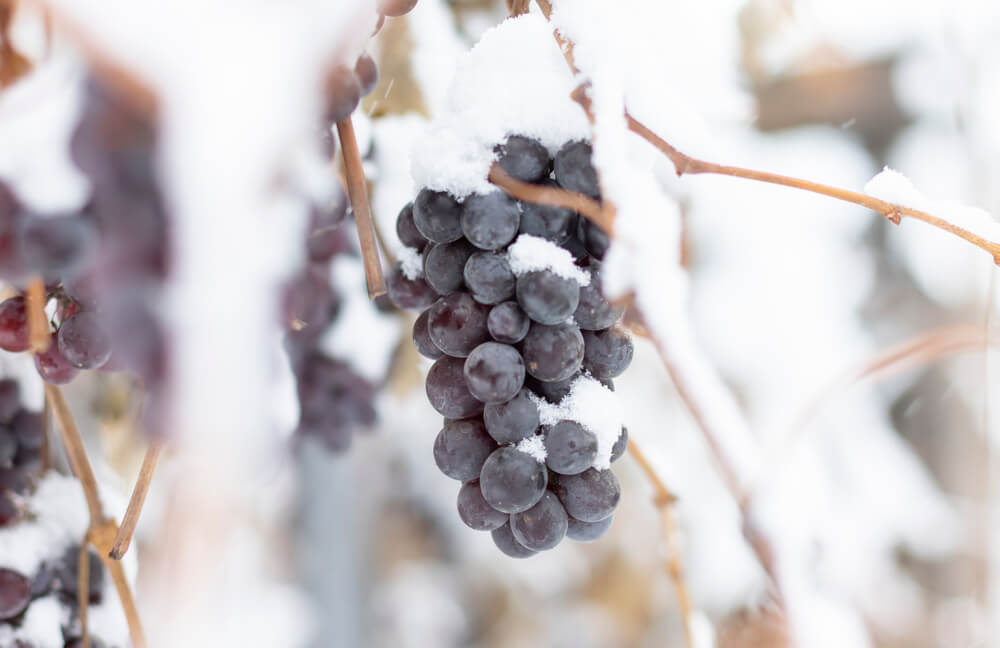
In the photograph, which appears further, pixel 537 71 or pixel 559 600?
pixel 559 600

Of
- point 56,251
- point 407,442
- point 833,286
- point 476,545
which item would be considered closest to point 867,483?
point 833,286

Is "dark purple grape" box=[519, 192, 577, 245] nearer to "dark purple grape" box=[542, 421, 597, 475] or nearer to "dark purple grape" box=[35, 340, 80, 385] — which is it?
"dark purple grape" box=[542, 421, 597, 475]

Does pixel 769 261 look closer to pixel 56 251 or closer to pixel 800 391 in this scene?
pixel 800 391

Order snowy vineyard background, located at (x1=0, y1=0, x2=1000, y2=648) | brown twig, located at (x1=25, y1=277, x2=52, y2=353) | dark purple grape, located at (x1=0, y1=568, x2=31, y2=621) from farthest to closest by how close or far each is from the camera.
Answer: dark purple grape, located at (x1=0, y1=568, x2=31, y2=621) < brown twig, located at (x1=25, y1=277, x2=52, y2=353) < snowy vineyard background, located at (x1=0, y1=0, x2=1000, y2=648)

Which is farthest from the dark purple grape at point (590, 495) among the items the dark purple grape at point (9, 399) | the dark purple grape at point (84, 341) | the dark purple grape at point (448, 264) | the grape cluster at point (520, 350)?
the dark purple grape at point (9, 399)

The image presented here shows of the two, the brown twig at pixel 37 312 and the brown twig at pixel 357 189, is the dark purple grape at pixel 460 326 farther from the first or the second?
the brown twig at pixel 37 312

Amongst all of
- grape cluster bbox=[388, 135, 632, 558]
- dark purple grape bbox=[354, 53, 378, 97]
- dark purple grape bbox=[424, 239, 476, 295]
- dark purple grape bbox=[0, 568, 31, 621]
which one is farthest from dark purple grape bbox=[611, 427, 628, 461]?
dark purple grape bbox=[0, 568, 31, 621]
